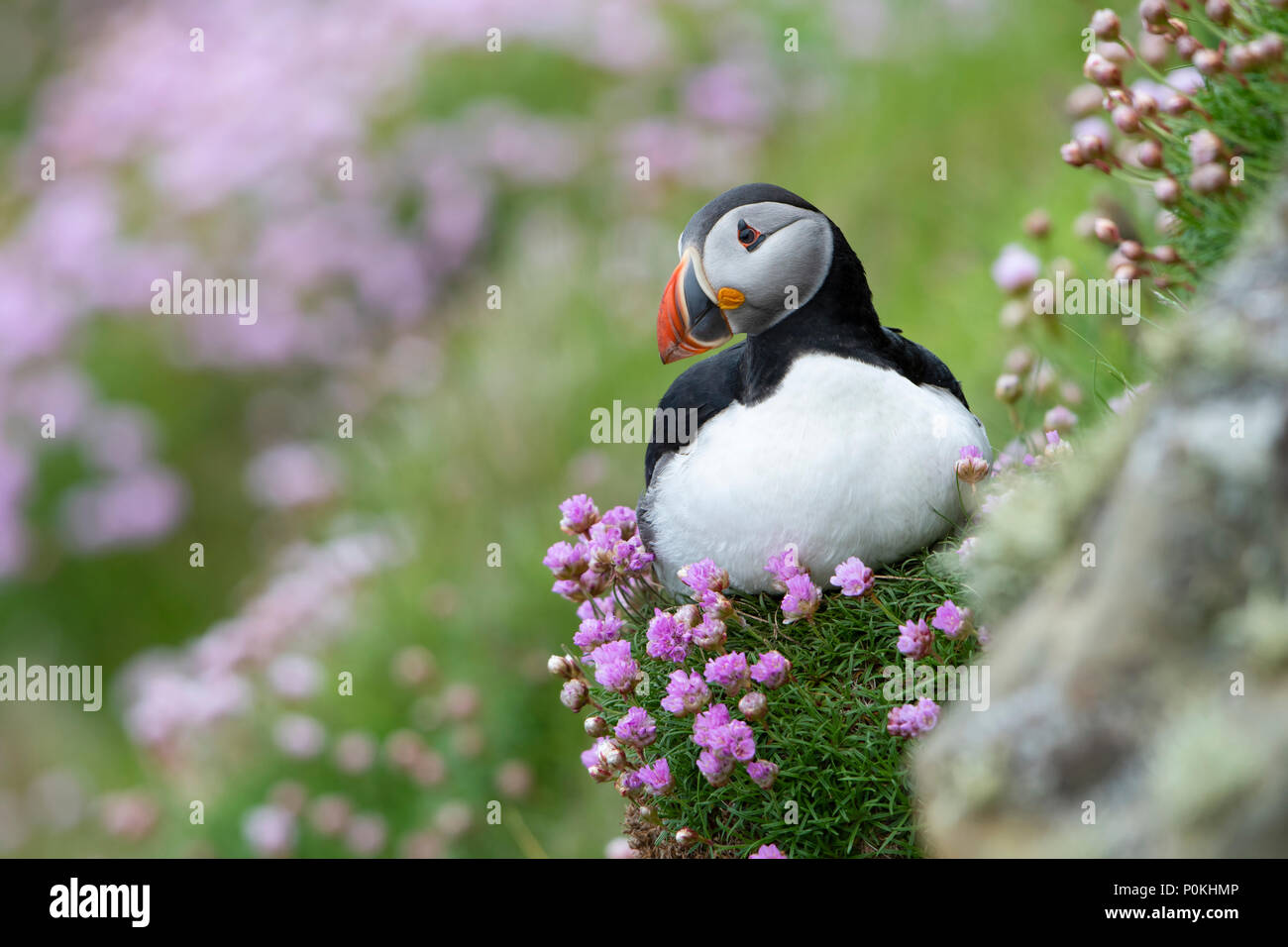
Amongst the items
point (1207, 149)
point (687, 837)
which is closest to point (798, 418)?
point (687, 837)

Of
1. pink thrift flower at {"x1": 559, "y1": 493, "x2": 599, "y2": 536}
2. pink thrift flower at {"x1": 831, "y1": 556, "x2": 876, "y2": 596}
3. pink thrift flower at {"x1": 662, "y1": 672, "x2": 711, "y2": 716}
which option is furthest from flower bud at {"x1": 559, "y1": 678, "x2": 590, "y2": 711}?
pink thrift flower at {"x1": 831, "y1": 556, "x2": 876, "y2": 596}

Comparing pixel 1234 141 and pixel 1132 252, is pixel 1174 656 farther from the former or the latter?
pixel 1234 141

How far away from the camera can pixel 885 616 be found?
7.30ft

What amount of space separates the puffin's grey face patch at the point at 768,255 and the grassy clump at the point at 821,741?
582 mm

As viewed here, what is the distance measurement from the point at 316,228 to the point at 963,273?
5.27m

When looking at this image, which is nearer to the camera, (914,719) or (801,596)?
(914,719)

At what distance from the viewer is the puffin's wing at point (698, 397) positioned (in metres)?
2.44

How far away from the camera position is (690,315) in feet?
7.57

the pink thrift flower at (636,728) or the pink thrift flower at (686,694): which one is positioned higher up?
the pink thrift flower at (686,694)

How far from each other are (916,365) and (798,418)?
351 millimetres

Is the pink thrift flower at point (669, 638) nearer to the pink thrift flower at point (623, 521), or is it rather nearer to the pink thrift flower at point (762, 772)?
the pink thrift flower at point (762, 772)

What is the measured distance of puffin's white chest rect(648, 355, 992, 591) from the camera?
2.18 meters

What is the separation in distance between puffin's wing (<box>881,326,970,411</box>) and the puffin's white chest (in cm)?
8

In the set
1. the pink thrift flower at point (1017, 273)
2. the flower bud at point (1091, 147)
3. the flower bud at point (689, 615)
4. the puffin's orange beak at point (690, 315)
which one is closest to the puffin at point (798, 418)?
the puffin's orange beak at point (690, 315)
